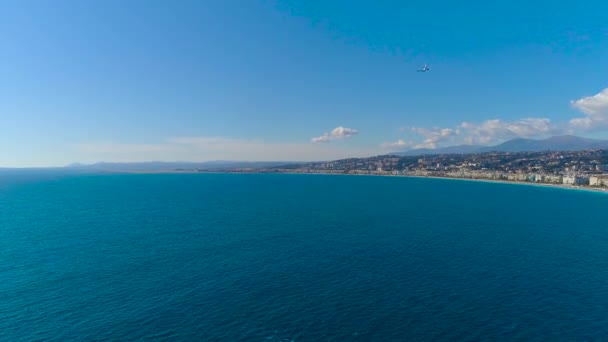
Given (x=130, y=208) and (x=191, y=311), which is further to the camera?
(x=130, y=208)

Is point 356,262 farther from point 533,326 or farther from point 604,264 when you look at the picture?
point 604,264

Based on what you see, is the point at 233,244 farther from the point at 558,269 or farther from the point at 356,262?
the point at 558,269

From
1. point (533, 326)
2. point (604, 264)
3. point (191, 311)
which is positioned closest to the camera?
point (533, 326)

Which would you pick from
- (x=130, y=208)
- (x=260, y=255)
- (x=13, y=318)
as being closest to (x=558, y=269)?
(x=260, y=255)

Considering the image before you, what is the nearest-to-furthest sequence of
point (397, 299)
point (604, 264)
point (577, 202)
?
point (397, 299)
point (604, 264)
point (577, 202)

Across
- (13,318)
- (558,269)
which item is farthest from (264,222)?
(558,269)

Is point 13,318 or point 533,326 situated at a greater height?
point 13,318
